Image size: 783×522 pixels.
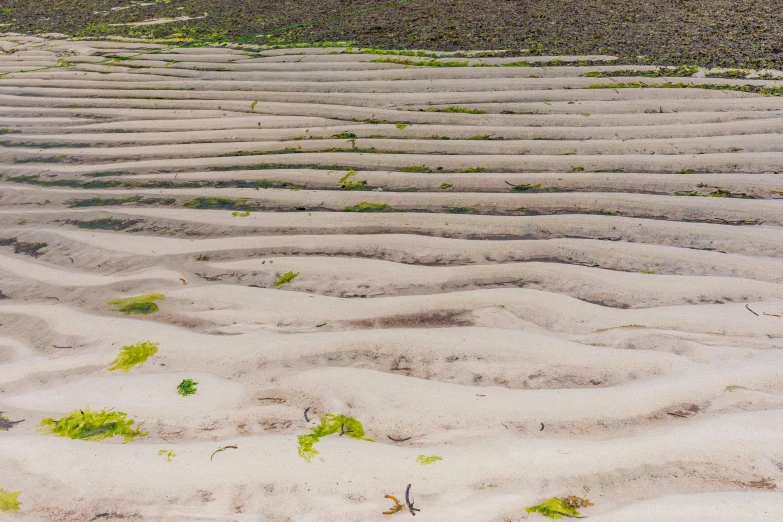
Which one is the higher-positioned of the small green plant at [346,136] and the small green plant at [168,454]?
the small green plant at [346,136]

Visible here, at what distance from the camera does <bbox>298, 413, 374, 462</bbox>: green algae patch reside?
1.16m

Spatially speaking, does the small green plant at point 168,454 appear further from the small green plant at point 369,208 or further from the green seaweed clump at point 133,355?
the small green plant at point 369,208

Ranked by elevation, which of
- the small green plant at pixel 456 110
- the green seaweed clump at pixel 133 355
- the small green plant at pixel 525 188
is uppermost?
the small green plant at pixel 456 110

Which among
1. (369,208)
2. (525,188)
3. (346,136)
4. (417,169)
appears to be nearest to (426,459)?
(369,208)

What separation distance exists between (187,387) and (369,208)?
0.99 metres

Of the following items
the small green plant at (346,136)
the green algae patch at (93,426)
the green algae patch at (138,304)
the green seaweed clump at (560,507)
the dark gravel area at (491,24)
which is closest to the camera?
the green seaweed clump at (560,507)

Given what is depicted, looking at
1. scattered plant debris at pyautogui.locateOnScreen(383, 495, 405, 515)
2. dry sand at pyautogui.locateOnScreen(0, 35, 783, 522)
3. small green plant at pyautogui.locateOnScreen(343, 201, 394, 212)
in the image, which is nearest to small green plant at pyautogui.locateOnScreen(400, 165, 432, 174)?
dry sand at pyautogui.locateOnScreen(0, 35, 783, 522)

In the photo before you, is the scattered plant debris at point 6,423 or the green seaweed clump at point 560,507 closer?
the green seaweed clump at point 560,507

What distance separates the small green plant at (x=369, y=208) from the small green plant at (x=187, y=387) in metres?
0.94

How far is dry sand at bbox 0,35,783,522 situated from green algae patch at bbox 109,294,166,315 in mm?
27

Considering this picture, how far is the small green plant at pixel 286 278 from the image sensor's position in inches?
68.1

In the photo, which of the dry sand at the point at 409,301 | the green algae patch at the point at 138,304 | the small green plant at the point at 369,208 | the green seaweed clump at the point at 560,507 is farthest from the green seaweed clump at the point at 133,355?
the green seaweed clump at the point at 560,507

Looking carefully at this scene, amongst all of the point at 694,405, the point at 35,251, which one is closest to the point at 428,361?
the point at 694,405

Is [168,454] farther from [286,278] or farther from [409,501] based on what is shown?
[286,278]
